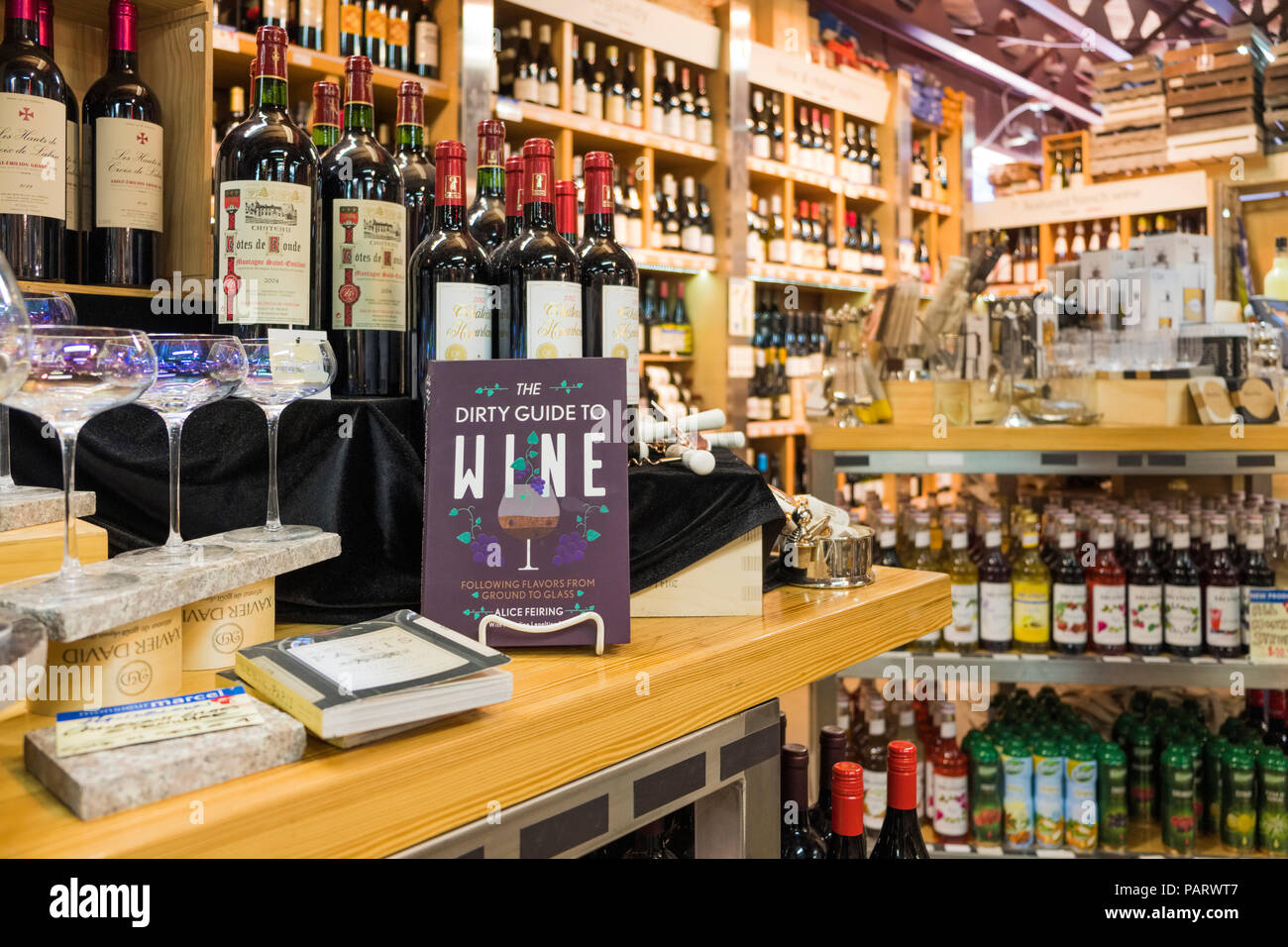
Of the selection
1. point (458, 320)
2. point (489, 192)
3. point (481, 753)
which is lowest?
point (481, 753)

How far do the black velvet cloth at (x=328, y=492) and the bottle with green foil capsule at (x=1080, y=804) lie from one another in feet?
4.99

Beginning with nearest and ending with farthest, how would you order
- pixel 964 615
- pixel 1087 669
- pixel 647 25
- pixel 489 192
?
1. pixel 489 192
2. pixel 1087 669
3. pixel 964 615
4. pixel 647 25

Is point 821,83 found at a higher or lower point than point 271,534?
higher

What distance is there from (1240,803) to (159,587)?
2443mm

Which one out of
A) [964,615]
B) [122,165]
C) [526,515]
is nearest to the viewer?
[526,515]

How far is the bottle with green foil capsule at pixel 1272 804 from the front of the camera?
7.54ft

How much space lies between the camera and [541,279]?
1.25 meters

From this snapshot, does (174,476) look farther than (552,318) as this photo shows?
No

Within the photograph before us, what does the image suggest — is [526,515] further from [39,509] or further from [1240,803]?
[1240,803]

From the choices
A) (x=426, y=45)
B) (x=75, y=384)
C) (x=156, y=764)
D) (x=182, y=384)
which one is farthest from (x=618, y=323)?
(x=426, y=45)

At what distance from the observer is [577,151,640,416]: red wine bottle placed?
51.6 inches

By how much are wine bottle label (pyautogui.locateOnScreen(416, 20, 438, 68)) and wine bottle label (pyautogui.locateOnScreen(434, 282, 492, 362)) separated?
2220 millimetres
